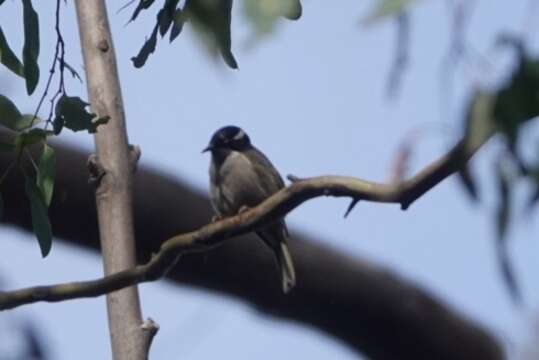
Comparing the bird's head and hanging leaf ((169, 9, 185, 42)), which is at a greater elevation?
hanging leaf ((169, 9, 185, 42))

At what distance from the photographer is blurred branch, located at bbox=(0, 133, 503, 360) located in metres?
4.38

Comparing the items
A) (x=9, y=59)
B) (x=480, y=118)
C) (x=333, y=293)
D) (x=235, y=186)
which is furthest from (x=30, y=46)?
(x=235, y=186)

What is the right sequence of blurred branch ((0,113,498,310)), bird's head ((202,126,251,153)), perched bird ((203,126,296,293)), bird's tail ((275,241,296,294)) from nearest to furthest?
blurred branch ((0,113,498,310))
bird's tail ((275,241,296,294))
perched bird ((203,126,296,293))
bird's head ((202,126,251,153))

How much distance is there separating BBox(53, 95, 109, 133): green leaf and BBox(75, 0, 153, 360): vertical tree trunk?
0.27m

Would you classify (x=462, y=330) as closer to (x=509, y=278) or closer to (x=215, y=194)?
(x=215, y=194)

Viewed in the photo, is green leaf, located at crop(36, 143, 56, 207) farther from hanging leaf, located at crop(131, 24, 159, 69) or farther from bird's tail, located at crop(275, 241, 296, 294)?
bird's tail, located at crop(275, 241, 296, 294)

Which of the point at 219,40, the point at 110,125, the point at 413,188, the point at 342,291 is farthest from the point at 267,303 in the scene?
the point at 219,40

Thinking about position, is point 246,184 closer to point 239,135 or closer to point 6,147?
point 239,135

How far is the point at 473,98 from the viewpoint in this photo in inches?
47.9

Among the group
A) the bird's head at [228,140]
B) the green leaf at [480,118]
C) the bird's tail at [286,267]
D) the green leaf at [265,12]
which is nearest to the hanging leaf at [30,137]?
the green leaf at [265,12]

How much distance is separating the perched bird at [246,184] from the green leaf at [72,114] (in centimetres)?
191

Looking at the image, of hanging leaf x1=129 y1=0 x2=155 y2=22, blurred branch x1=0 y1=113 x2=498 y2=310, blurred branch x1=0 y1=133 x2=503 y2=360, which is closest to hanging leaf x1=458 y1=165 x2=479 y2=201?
blurred branch x1=0 y1=113 x2=498 y2=310

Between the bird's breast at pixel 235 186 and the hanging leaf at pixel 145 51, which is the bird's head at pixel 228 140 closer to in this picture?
the bird's breast at pixel 235 186

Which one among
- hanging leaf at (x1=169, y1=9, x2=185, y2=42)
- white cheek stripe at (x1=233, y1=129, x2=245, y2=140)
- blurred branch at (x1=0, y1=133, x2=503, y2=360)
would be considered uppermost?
hanging leaf at (x1=169, y1=9, x2=185, y2=42)
